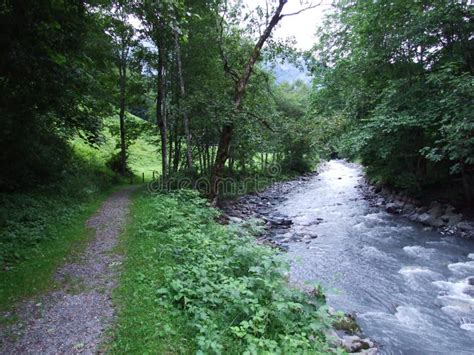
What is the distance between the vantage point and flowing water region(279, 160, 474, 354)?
22.5ft

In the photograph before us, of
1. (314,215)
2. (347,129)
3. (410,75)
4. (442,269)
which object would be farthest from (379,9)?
(442,269)

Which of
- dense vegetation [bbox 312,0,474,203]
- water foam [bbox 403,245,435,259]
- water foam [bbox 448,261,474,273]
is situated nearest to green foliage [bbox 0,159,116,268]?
A: water foam [bbox 403,245,435,259]

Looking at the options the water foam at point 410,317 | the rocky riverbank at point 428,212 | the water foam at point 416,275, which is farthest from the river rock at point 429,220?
the water foam at point 410,317

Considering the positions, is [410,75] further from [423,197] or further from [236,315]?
[236,315]

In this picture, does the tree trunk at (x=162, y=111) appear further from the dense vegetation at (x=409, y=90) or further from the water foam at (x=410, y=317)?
the water foam at (x=410, y=317)

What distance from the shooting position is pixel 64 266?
21.8 feet

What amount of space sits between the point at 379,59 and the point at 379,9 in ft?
8.14

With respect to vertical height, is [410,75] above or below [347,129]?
above

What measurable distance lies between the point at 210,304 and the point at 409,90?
14.7m

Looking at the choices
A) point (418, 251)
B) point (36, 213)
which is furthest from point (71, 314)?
point (418, 251)

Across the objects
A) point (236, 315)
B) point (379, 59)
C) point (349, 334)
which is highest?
point (379, 59)

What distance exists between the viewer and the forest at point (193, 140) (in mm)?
4918

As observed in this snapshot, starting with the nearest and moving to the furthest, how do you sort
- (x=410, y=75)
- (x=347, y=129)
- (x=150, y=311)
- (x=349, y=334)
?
(x=150, y=311)
(x=349, y=334)
(x=410, y=75)
(x=347, y=129)

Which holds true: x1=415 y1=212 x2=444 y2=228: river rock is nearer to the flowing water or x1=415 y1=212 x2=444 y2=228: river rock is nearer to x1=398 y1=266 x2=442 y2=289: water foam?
the flowing water
